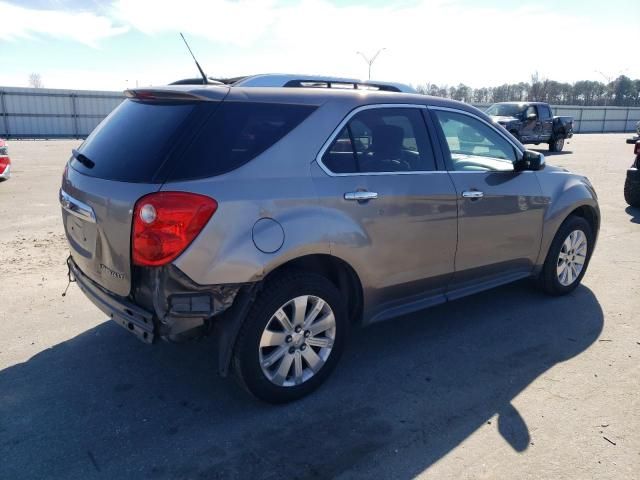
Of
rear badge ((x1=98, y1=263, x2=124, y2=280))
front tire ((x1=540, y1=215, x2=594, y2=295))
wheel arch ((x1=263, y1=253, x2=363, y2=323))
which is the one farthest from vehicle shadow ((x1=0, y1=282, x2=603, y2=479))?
rear badge ((x1=98, y1=263, x2=124, y2=280))

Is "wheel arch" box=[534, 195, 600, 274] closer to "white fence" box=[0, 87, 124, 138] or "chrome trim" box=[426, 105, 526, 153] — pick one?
"chrome trim" box=[426, 105, 526, 153]

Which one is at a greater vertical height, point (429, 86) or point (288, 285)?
point (429, 86)

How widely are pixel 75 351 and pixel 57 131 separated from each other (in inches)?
1173

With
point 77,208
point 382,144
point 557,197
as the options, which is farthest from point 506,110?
point 77,208

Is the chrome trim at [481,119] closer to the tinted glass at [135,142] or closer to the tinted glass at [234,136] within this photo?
the tinted glass at [234,136]

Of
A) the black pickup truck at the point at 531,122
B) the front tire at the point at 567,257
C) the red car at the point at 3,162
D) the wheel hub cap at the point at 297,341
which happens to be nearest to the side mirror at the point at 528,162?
the front tire at the point at 567,257

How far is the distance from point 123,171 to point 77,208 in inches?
19.6

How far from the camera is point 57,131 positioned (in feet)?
97.7

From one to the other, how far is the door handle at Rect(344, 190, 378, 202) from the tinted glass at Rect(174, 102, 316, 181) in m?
0.54

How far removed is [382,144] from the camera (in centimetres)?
365

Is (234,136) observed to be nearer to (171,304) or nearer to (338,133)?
(338,133)

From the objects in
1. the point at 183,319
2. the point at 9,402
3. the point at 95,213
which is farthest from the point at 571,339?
the point at 9,402

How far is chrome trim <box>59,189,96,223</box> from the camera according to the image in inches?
122

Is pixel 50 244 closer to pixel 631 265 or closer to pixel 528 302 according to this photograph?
pixel 528 302
